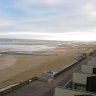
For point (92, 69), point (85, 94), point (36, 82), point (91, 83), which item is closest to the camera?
point (85, 94)

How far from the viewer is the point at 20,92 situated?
13102mm

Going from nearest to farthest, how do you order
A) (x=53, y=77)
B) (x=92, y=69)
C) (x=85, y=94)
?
(x=85, y=94), (x=92, y=69), (x=53, y=77)

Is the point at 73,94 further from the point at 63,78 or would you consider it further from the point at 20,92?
the point at 63,78

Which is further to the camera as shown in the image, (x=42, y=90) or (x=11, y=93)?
(x=42, y=90)

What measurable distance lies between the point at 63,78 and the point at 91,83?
7.26 meters

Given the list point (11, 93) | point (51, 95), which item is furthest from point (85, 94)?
point (11, 93)

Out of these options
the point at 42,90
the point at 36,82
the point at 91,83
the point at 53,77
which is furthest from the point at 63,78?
the point at 91,83

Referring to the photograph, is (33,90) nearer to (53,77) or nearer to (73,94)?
(53,77)

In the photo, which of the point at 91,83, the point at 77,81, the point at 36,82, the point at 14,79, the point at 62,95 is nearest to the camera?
the point at 62,95

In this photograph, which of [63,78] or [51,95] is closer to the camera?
[51,95]

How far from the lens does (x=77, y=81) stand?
40.7ft

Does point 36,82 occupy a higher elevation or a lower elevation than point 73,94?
lower

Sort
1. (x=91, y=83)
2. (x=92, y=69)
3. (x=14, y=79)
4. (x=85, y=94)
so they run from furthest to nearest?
(x=14, y=79), (x=92, y=69), (x=91, y=83), (x=85, y=94)

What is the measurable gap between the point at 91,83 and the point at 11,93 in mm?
5114
